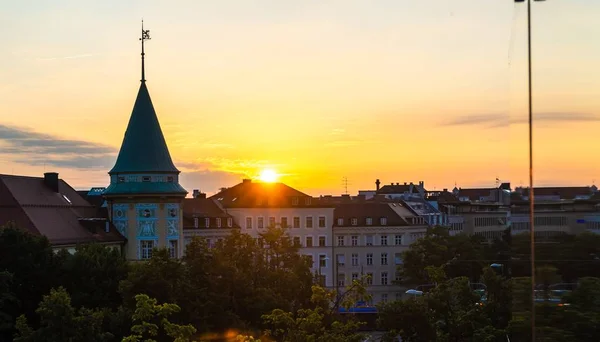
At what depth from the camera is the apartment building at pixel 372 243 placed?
6475 centimetres

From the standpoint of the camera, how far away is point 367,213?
2621 inches

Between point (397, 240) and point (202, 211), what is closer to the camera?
point (202, 211)

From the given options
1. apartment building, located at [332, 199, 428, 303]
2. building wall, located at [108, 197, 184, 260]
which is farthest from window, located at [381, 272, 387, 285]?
building wall, located at [108, 197, 184, 260]

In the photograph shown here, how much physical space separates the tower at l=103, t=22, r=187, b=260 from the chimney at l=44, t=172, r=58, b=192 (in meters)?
3.37

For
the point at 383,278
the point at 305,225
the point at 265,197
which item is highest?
the point at 265,197

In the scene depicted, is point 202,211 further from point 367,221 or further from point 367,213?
point 367,213

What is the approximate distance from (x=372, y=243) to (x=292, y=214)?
6.94 m

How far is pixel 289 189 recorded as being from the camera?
65.8 m

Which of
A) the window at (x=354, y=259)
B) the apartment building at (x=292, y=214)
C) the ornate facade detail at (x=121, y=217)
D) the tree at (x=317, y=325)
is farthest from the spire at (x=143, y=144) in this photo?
the tree at (x=317, y=325)

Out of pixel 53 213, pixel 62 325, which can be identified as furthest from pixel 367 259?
pixel 62 325

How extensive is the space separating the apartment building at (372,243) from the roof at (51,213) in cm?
2277

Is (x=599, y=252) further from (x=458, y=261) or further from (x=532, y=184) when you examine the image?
(x=458, y=261)

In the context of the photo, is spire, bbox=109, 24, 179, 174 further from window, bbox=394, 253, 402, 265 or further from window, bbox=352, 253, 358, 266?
window, bbox=394, 253, 402, 265

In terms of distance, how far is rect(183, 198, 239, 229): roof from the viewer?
5978 cm
